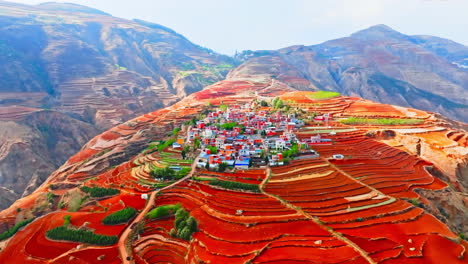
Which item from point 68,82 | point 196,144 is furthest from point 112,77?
point 196,144

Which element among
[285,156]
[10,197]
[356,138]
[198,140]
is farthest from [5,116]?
[356,138]

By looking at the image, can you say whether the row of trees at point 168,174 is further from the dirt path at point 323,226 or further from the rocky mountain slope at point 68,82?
the rocky mountain slope at point 68,82

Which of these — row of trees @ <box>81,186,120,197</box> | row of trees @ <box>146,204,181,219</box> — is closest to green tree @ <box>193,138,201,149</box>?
row of trees @ <box>81,186,120,197</box>

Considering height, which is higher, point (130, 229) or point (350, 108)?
point (350, 108)

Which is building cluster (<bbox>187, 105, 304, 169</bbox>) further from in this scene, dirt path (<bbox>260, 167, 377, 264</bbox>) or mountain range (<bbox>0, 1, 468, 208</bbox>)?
mountain range (<bbox>0, 1, 468, 208</bbox>)

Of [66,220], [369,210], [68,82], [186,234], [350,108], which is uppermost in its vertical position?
[68,82]

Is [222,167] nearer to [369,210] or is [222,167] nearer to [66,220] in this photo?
[369,210]

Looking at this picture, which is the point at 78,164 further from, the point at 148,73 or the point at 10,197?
the point at 148,73
